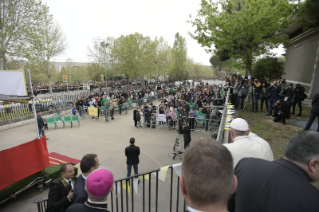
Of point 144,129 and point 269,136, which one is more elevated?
point 269,136

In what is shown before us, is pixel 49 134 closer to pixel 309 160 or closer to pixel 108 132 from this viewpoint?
pixel 108 132

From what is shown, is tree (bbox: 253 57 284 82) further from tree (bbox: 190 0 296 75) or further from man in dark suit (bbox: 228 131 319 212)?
man in dark suit (bbox: 228 131 319 212)

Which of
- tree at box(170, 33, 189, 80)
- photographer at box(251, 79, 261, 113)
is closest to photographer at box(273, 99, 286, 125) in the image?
photographer at box(251, 79, 261, 113)

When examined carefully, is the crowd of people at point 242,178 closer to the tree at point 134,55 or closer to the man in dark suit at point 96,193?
the man in dark suit at point 96,193

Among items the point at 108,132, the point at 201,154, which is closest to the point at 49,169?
the point at 108,132

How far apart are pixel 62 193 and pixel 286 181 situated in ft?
12.1

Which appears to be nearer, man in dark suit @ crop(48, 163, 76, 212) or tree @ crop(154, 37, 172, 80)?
man in dark suit @ crop(48, 163, 76, 212)

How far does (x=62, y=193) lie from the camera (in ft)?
11.1

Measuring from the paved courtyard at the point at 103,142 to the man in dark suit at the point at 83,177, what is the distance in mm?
3826

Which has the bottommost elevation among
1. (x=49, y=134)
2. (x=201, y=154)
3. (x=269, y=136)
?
(x=49, y=134)

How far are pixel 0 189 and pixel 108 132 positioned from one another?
7.92 meters

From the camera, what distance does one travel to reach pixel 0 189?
5098 mm

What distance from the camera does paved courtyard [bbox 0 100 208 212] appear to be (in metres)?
7.30

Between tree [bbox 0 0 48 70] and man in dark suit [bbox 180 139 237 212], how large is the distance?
21543 mm
